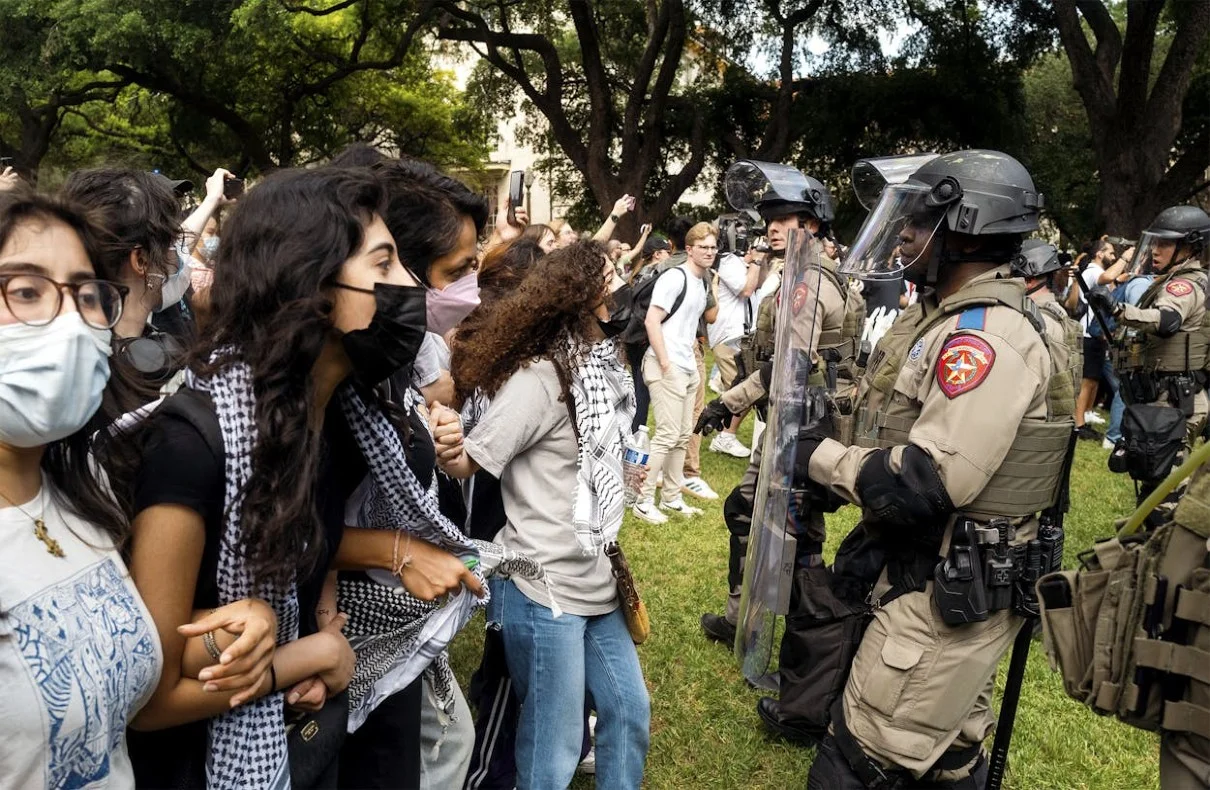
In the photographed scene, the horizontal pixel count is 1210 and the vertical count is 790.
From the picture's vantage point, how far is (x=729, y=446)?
9266 mm

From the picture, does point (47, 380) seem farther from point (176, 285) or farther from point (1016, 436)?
point (1016, 436)

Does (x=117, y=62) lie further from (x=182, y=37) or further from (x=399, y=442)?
(x=399, y=442)

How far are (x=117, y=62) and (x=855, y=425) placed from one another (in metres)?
17.5

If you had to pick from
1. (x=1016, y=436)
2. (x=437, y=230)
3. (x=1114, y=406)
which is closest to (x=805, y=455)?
(x=1016, y=436)

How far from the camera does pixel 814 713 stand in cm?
361

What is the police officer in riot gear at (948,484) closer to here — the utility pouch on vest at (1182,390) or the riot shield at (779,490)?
the riot shield at (779,490)

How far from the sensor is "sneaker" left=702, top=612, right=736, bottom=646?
16.6 feet

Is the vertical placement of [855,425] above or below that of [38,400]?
below

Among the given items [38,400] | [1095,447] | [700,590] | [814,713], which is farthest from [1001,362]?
[1095,447]

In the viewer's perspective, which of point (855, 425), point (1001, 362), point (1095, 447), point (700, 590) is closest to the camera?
point (1001, 362)

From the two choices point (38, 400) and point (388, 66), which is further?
point (388, 66)

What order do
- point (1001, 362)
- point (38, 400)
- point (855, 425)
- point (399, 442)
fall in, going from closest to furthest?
point (38, 400) < point (399, 442) < point (1001, 362) < point (855, 425)

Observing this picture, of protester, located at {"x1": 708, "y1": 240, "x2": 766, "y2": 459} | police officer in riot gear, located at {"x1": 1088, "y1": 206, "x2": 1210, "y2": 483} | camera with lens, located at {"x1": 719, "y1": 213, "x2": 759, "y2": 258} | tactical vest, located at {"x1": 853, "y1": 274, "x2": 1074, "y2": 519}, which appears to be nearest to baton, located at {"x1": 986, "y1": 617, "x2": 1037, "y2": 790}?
tactical vest, located at {"x1": 853, "y1": 274, "x2": 1074, "y2": 519}

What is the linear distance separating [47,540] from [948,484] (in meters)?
2.15
